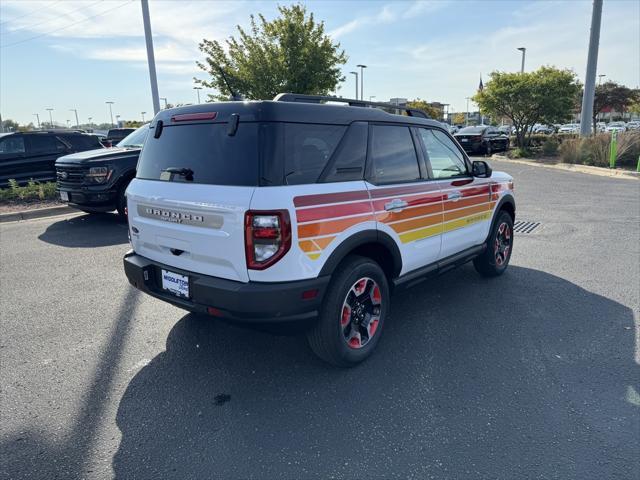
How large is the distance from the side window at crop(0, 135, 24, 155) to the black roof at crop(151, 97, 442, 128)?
945 centimetres

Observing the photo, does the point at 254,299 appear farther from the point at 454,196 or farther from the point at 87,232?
the point at 87,232

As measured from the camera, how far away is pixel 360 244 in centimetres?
317

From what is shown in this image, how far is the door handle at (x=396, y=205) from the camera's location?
3.39 metres

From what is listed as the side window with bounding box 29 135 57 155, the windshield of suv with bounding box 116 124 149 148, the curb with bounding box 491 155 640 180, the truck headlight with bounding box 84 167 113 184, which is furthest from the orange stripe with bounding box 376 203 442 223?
the curb with bounding box 491 155 640 180

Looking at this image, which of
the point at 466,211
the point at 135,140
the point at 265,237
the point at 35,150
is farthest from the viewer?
the point at 35,150

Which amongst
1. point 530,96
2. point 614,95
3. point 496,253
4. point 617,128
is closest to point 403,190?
point 496,253

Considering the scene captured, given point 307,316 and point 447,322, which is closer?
point 307,316

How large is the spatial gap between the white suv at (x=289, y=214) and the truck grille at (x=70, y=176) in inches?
202

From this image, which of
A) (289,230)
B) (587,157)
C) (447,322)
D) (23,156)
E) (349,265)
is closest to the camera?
(289,230)

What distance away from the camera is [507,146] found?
2481cm

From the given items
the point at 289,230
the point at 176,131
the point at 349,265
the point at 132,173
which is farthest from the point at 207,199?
the point at 132,173

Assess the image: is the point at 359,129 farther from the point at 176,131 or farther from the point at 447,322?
the point at 447,322

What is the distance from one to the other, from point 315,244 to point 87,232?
637cm

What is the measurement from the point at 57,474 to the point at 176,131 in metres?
2.26
